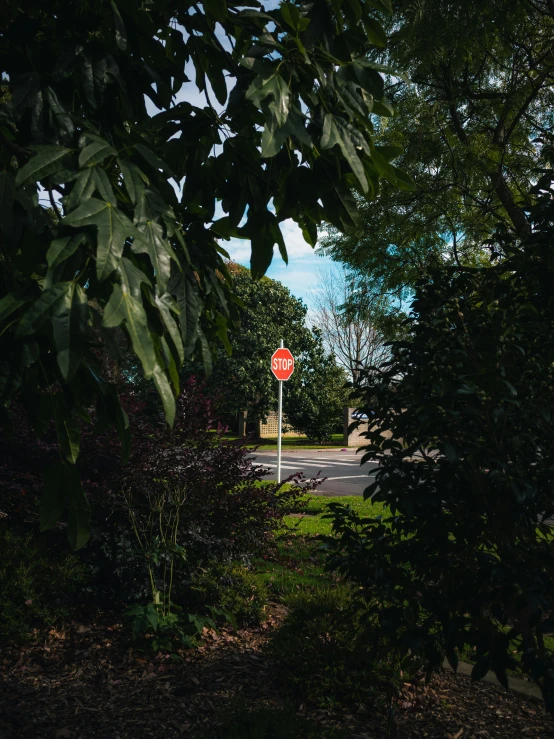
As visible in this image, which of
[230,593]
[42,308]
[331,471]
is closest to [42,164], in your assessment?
[42,308]

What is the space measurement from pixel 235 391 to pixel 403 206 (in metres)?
19.4

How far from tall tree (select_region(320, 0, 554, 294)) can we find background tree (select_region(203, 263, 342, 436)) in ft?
59.9

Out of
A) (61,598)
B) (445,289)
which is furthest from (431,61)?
(61,598)

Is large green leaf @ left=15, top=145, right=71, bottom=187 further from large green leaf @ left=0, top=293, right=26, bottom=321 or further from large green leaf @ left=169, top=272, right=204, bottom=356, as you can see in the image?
large green leaf @ left=169, top=272, right=204, bottom=356

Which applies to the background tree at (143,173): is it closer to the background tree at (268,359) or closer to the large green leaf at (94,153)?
the large green leaf at (94,153)

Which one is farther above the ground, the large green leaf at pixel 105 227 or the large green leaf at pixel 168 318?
the large green leaf at pixel 105 227

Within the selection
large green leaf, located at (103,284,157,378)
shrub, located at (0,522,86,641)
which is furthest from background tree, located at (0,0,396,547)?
shrub, located at (0,522,86,641)

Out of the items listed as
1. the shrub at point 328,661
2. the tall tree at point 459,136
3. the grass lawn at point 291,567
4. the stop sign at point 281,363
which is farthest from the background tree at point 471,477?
the stop sign at point 281,363

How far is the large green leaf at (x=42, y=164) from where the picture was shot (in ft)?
5.55

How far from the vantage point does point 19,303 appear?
5.63ft

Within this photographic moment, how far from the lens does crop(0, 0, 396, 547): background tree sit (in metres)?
1.62

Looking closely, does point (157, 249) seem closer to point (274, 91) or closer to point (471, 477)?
point (274, 91)

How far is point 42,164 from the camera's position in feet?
5.69

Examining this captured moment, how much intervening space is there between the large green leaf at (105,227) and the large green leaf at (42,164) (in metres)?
0.21
